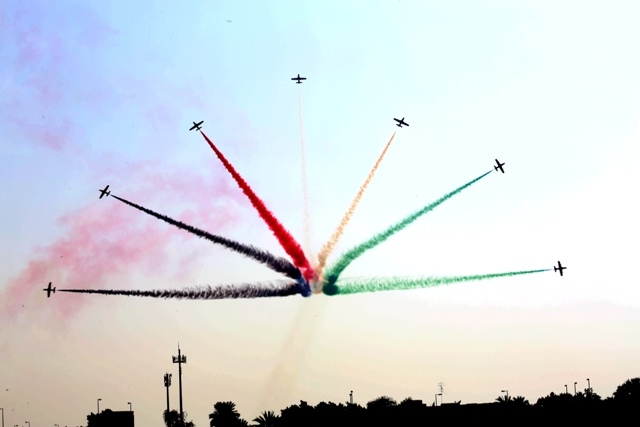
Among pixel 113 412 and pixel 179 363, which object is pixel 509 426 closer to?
pixel 113 412

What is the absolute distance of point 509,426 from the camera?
5625 inches

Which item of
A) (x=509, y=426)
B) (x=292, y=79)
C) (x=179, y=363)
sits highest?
(x=292, y=79)

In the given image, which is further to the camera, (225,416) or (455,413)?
(225,416)

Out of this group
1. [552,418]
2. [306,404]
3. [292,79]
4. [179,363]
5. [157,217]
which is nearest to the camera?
[157,217]

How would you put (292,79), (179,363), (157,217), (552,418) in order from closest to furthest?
(157,217) → (292,79) → (552,418) → (179,363)

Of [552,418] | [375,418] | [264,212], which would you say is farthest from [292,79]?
[552,418]

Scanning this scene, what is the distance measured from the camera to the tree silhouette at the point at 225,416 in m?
184

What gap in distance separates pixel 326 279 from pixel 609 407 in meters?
54.7

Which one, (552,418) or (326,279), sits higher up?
(326,279)

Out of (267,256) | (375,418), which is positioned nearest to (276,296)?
(267,256)

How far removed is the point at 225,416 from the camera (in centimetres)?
18850

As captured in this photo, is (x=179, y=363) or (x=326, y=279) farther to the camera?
(x=179, y=363)

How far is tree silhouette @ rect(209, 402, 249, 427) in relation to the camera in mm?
184500

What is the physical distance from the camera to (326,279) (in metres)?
132
